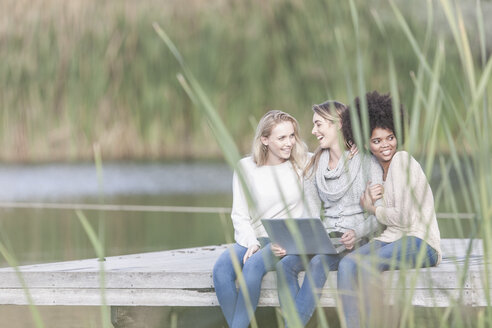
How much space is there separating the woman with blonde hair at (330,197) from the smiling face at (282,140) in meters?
0.07

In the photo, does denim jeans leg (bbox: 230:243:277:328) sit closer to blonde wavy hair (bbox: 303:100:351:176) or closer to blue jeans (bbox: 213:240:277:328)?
blue jeans (bbox: 213:240:277:328)

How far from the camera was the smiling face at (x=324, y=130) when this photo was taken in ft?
7.35

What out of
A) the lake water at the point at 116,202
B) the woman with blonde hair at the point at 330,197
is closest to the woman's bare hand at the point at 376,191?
the woman with blonde hair at the point at 330,197

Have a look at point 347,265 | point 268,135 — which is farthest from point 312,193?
point 347,265

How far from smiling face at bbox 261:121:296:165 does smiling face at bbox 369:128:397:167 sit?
23 centimetres

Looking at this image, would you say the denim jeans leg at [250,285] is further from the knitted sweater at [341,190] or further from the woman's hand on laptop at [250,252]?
the knitted sweater at [341,190]

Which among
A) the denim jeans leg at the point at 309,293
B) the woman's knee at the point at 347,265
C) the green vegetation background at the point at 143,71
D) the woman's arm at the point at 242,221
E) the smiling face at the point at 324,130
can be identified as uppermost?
the green vegetation background at the point at 143,71

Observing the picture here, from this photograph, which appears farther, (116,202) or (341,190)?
(116,202)

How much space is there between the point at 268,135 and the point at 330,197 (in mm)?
216

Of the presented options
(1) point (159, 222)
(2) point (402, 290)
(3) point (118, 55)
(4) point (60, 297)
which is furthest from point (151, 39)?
(2) point (402, 290)

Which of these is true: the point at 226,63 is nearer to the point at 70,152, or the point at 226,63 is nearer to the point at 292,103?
the point at 292,103

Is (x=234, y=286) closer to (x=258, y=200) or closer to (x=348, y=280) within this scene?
(x=258, y=200)

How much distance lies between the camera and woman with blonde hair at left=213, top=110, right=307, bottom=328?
2252mm

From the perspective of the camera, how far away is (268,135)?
2.35 metres
